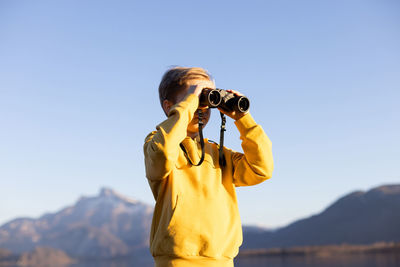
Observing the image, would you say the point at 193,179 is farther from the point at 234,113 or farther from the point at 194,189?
the point at 234,113

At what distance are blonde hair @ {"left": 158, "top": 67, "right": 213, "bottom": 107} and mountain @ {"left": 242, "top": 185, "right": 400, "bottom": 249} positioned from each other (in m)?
112

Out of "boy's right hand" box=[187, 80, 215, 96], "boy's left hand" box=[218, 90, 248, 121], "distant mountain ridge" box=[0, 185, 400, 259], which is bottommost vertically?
"distant mountain ridge" box=[0, 185, 400, 259]

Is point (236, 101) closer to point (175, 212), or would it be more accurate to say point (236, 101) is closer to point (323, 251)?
point (175, 212)

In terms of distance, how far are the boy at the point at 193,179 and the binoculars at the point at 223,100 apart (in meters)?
0.03

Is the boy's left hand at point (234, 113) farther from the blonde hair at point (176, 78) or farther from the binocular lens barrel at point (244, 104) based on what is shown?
the blonde hair at point (176, 78)

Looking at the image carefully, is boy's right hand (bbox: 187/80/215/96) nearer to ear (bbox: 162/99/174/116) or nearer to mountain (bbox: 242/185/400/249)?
ear (bbox: 162/99/174/116)

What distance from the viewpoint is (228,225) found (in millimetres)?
1585

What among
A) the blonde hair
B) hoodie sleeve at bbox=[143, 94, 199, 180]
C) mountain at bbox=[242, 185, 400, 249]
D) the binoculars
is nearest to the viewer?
hoodie sleeve at bbox=[143, 94, 199, 180]

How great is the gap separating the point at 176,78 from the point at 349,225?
12615 cm

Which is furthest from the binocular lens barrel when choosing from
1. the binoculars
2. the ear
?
the ear

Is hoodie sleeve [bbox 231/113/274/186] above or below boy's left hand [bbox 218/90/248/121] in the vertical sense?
below

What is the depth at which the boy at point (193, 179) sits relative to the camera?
1.48 metres

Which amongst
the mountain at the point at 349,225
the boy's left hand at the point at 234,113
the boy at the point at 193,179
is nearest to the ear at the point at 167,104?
the boy at the point at 193,179

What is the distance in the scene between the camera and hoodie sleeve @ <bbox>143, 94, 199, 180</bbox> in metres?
1.47
